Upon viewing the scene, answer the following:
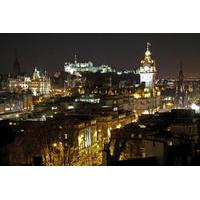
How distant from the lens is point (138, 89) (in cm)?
704

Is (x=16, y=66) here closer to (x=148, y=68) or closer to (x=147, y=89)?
(x=148, y=68)

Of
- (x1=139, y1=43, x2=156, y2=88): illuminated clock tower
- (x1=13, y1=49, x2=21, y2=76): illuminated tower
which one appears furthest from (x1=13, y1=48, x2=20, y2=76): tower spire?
(x1=139, y1=43, x2=156, y2=88): illuminated clock tower

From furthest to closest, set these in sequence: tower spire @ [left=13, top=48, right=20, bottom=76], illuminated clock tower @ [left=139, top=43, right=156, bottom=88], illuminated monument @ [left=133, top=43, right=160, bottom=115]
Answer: illuminated monument @ [left=133, top=43, right=160, bottom=115] < illuminated clock tower @ [left=139, top=43, right=156, bottom=88] < tower spire @ [left=13, top=48, right=20, bottom=76]

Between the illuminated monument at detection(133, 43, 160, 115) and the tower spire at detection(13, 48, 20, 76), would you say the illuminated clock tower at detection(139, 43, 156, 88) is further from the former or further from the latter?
the tower spire at detection(13, 48, 20, 76)

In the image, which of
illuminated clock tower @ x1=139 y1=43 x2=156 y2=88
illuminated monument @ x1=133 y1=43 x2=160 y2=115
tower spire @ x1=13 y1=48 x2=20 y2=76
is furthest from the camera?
illuminated monument @ x1=133 y1=43 x2=160 y2=115

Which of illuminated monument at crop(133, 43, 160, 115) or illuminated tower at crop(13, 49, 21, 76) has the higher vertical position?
illuminated tower at crop(13, 49, 21, 76)

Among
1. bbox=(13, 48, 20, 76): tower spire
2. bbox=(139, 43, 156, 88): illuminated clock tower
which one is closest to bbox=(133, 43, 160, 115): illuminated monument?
bbox=(139, 43, 156, 88): illuminated clock tower

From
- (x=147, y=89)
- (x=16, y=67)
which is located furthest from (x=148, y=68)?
(x=16, y=67)

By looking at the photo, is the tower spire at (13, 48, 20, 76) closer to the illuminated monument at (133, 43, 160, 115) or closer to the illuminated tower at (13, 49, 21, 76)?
the illuminated tower at (13, 49, 21, 76)

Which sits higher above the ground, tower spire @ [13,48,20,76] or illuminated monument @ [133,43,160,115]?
tower spire @ [13,48,20,76]

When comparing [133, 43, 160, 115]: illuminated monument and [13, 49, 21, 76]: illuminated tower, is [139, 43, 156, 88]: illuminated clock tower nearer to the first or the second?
[133, 43, 160, 115]: illuminated monument

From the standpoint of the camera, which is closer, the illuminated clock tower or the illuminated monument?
the illuminated clock tower

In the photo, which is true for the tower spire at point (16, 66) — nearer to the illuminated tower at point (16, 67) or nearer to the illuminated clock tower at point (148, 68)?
the illuminated tower at point (16, 67)
